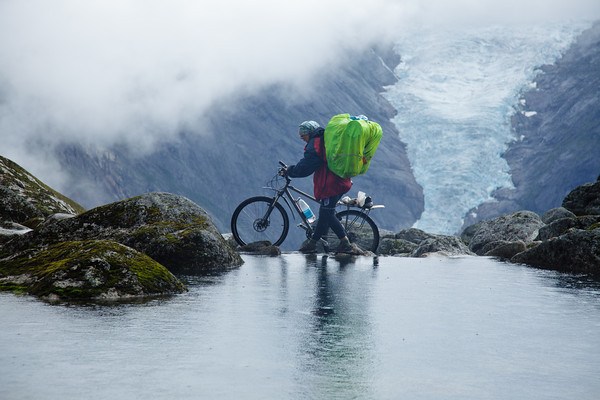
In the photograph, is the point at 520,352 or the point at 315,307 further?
the point at 315,307

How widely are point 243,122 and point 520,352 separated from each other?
116853 mm

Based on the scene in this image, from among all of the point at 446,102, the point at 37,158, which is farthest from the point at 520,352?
the point at 37,158

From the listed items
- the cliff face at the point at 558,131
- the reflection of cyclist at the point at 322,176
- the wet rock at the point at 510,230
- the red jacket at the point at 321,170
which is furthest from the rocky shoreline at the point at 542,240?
the cliff face at the point at 558,131

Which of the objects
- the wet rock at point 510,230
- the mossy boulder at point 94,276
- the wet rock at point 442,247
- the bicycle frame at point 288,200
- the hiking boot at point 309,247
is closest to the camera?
the mossy boulder at point 94,276

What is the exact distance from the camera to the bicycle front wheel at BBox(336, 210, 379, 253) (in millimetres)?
20875

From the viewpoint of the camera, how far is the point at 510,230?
25.3 metres

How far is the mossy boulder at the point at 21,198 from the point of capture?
19.4 meters

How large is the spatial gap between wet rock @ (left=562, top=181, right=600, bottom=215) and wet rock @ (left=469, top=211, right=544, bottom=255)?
918mm

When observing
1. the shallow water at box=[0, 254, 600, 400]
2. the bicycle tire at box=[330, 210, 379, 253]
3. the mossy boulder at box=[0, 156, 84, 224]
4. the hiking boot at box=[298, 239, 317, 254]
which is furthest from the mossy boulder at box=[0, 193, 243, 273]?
the bicycle tire at box=[330, 210, 379, 253]

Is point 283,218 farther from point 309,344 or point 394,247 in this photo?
point 309,344

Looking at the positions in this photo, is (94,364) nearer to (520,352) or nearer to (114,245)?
(520,352)

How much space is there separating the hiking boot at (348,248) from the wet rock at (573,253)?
399cm

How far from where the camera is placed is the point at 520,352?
8570mm

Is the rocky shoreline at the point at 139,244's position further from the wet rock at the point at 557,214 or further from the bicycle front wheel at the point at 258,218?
the bicycle front wheel at the point at 258,218
